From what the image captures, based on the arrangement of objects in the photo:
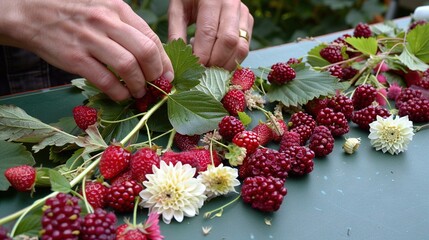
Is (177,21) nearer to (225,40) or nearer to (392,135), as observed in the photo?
(225,40)

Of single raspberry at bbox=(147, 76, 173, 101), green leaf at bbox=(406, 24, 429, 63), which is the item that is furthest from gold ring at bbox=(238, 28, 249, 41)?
green leaf at bbox=(406, 24, 429, 63)

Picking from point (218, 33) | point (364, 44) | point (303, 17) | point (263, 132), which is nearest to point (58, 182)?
point (263, 132)

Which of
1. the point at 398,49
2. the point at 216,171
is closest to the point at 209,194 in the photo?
the point at 216,171

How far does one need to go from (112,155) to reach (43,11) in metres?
0.22

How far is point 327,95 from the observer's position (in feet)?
2.92

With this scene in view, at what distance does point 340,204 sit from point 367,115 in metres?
0.23

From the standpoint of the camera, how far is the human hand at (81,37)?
720 millimetres

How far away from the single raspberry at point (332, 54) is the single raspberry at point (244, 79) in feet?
0.70

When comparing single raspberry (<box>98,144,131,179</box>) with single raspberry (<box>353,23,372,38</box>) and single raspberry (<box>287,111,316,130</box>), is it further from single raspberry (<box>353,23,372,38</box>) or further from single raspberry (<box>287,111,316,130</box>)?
single raspberry (<box>353,23,372,38</box>)

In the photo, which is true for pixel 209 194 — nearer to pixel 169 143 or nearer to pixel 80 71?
pixel 169 143

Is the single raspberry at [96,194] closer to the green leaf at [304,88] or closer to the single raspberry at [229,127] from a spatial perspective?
the single raspberry at [229,127]

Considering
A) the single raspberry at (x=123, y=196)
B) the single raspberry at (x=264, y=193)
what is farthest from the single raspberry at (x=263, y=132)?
the single raspberry at (x=123, y=196)

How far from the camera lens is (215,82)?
34.4 inches

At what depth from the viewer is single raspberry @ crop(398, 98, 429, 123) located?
911mm
